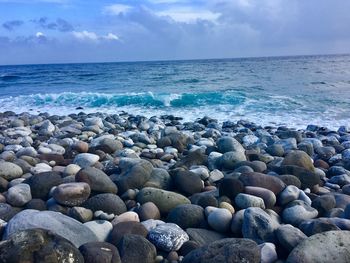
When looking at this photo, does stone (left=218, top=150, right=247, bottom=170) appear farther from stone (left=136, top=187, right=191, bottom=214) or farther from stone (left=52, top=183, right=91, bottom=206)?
stone (left=52, top=183, right=91, bottom=206)

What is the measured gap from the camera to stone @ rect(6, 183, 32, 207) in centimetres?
362

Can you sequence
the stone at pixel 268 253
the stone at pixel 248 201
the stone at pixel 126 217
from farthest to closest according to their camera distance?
the stone at pixel 248 201 < the stone at pixel 126 217 < the stone at pixel 268 253

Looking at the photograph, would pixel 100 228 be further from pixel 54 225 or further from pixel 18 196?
pixel 18 196

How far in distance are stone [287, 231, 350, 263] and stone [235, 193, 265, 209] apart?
2.83 ft

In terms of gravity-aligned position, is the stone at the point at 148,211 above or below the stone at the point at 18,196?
below

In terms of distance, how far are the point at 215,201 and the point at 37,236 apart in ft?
5.71

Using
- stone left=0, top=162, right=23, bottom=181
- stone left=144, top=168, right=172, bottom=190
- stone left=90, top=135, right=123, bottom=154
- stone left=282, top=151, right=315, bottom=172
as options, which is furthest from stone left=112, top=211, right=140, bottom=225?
stone left=90, top=135, right=123, bottom=154

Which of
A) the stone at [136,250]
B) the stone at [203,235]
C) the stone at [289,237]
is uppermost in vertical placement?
the stone at [289,237]

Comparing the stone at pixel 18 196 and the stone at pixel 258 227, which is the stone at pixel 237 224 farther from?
the stone at pixel 18 196

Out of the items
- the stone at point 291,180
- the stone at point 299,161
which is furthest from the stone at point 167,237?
the stone at point 299,161

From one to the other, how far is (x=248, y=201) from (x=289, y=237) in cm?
73

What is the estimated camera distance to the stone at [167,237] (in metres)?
2.97

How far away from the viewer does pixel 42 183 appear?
3840mm

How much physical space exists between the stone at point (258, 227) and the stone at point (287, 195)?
2.25 feet
